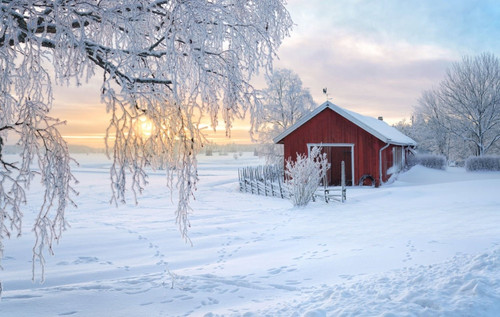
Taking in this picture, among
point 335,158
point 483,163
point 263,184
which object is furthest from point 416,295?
point 483,163

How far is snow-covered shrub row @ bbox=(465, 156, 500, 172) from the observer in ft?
96.5

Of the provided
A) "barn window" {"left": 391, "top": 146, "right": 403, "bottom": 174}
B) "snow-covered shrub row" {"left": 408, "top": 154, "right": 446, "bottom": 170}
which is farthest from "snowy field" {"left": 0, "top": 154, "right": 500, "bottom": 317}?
"snow-covered shrub row" {"left": 408, "top": 154, "right": 446, "bottom": 170}

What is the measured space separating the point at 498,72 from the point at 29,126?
3978cm

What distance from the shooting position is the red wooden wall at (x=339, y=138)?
A: 19655 millimetres

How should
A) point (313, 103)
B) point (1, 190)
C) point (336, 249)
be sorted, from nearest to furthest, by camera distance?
point (1, 190)
point (336, 249)
point (313, 103)

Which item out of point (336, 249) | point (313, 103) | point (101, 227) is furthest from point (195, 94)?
point (313, 103)

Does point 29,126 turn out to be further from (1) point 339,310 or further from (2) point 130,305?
(1) point 339,310

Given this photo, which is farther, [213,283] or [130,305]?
[213,283]

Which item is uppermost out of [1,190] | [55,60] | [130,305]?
[55,60]

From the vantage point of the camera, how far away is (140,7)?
3926mm

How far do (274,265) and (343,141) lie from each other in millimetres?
14285

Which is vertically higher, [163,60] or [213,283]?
[163,60]

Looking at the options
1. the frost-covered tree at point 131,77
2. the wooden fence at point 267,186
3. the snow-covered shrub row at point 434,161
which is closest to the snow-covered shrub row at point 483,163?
the snow-covered shrub row at point 434,161

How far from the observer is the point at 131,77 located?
12.1 ft
